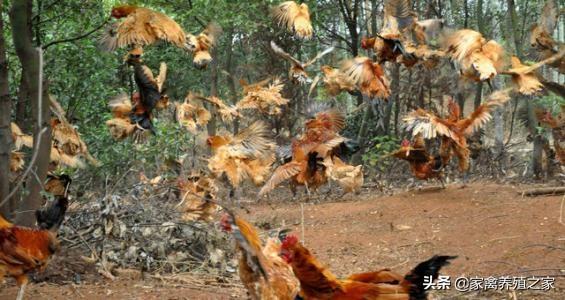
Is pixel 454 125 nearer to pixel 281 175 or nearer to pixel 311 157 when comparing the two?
pixel 311 157

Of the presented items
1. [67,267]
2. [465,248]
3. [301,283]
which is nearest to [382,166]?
[465,248]

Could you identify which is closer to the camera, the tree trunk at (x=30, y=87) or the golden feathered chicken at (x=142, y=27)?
the tree trunk at (x=30, y=87)

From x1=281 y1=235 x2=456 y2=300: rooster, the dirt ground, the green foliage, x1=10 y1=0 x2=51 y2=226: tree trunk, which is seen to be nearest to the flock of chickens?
x1=281 y1=235 x2=456 y2=300: rooster

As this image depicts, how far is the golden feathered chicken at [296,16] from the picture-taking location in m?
9.96

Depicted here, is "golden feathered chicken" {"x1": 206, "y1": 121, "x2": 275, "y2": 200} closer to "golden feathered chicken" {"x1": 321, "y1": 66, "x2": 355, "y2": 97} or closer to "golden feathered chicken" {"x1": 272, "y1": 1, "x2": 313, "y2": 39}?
"golden feathered chicken" {"x1": 321, "y1": 66, "x2": 355, "y2": 97}

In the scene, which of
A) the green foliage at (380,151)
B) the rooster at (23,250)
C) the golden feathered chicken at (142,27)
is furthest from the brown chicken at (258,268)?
the green foliage at (380,151)

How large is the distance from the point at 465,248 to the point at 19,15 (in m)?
4.82

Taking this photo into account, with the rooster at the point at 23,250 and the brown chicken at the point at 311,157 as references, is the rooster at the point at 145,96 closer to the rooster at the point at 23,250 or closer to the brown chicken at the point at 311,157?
the brown chicken at the point at 311,157

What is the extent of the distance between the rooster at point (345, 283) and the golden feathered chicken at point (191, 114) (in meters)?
6.14

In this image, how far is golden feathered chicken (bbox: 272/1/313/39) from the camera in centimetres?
996

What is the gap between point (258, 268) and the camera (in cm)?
326

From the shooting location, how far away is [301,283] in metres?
3.77

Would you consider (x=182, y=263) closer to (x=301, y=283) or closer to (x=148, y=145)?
(x=301, y=283)

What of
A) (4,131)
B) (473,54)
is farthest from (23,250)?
(473,54)
